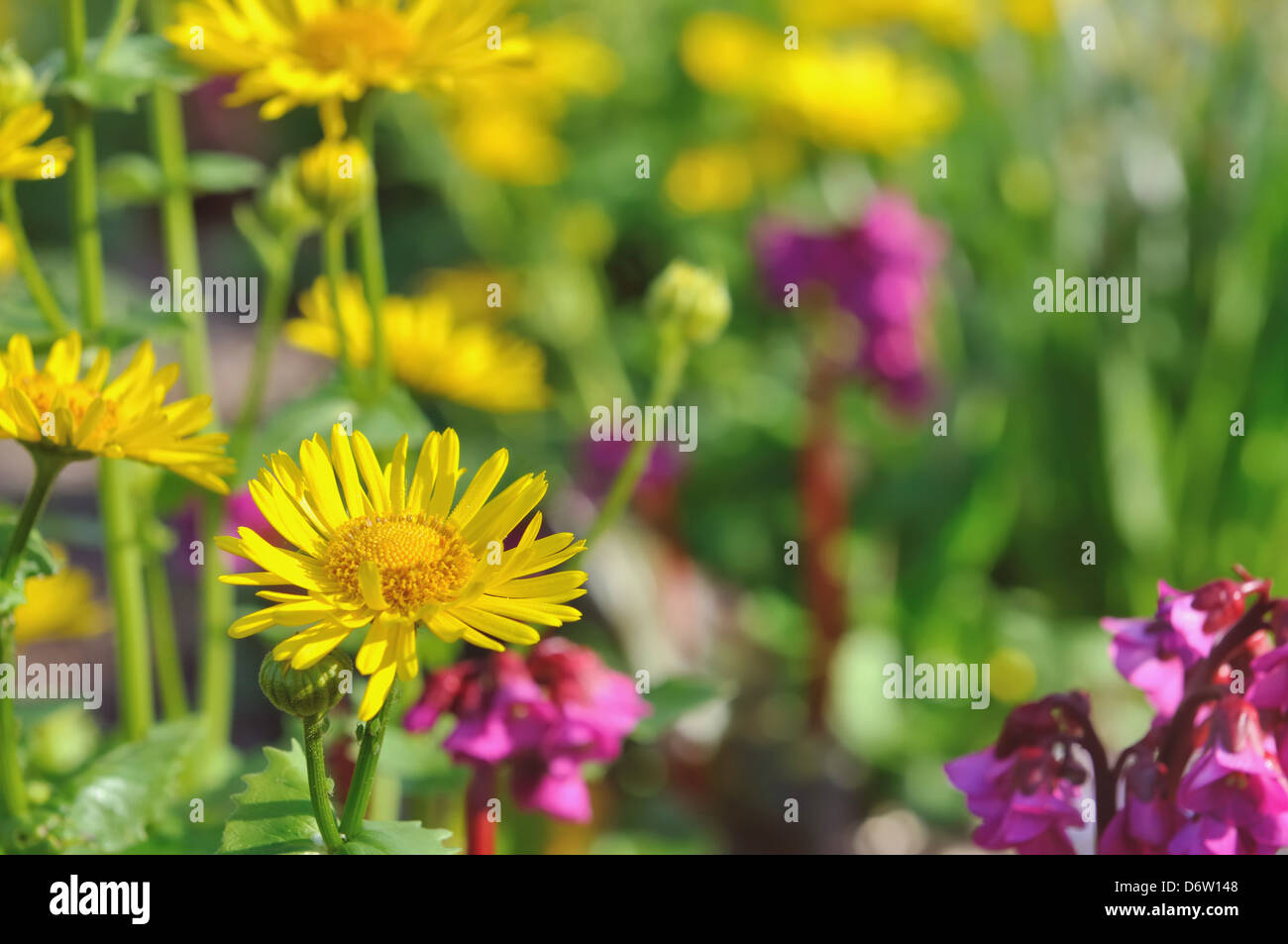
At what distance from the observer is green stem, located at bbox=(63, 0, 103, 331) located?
2.60ft

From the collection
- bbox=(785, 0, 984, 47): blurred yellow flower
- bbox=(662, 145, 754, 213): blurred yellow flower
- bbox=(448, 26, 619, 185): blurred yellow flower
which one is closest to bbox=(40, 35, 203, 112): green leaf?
bbox=(448, 26, 619, 185): blurred yellow flower

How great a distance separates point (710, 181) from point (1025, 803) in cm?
137

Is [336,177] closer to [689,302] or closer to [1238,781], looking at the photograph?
[689,302]

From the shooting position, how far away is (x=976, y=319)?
1.92 meters

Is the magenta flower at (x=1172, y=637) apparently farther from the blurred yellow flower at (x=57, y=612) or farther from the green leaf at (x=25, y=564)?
the blurred yellow flower at (x=57, y=612)

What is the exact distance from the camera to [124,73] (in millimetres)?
798

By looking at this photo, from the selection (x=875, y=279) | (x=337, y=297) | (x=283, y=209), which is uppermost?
(x=875, y=279)

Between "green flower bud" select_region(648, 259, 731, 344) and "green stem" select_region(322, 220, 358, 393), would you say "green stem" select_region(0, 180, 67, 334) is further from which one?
"green flower bud" select_region(648, 259, 731, 344)

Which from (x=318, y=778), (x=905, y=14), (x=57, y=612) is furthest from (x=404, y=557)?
(x=905, y=14)

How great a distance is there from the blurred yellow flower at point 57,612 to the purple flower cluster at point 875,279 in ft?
2.85

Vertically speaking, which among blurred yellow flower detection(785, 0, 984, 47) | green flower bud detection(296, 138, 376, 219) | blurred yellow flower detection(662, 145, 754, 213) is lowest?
green flower bud detection(296, 138, 376, 219)

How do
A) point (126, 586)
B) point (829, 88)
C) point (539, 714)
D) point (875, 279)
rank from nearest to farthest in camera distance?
point (539, 714)
point (126, 586)
point (875, 279)
point (829, 88)

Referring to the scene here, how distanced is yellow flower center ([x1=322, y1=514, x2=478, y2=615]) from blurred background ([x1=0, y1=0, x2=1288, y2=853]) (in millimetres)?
497
